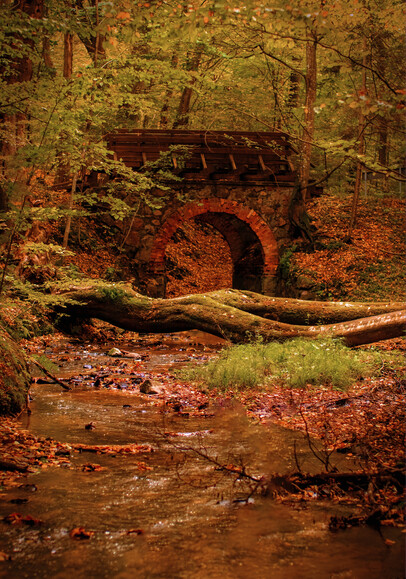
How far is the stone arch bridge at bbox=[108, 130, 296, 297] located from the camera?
1599 cm

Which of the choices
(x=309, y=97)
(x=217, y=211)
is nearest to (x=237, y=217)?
(x=217, y=211)

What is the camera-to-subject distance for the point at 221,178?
16.4 m

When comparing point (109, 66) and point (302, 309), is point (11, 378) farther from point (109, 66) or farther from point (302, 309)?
point (109, 66)

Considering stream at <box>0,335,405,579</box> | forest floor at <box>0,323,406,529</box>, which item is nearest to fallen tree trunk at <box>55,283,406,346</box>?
forest floor at <box>0,323,406,529</box>

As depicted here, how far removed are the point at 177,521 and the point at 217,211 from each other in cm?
1431

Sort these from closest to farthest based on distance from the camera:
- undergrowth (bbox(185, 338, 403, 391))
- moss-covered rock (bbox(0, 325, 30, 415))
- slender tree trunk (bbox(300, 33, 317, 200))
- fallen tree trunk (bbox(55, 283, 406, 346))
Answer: moss-covered rock (bbox(0, 325, 30, 415)) < undergrowth (bbox(185, 338, 403, 391)) < fallen tree trunk (bbox(55, 283, 406, 346)) < slender tree trunk (bbox(300, 33, 317, 200))

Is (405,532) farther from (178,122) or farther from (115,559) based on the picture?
(178,122)

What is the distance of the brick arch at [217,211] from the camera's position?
1627 centimetres

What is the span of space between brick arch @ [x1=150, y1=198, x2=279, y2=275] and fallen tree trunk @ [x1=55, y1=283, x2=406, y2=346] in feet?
20.8

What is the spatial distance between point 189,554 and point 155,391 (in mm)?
4071

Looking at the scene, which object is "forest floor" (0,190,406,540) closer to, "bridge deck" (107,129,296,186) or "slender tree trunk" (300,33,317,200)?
"slender tree trunk" (300,33,317,200)

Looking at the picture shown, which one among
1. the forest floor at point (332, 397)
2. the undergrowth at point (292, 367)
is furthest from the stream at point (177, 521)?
the undergrowth at point (292, 367)

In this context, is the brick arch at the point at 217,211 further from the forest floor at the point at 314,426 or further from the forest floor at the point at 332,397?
the forest floor at the point at 314,426

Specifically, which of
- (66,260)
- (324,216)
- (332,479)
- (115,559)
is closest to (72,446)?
(115,559)
